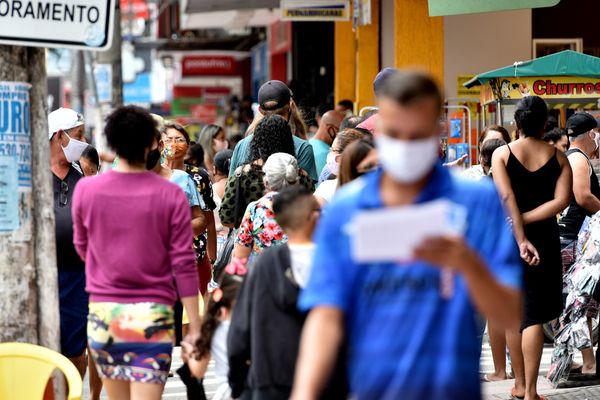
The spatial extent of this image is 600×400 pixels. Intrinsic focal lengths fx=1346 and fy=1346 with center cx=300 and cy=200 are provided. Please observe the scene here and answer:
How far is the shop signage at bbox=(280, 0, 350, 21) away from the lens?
709 inches

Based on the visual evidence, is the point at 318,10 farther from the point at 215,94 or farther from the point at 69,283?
the point at 215,94

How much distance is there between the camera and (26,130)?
6.42 metres

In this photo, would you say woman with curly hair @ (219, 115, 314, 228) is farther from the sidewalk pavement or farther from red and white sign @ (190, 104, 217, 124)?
red and white sign @ (190, 104, 217, 124)

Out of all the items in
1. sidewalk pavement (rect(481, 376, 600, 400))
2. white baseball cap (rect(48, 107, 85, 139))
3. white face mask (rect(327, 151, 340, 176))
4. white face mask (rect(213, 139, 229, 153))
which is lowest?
sidewalk pavement (rect(481, 376, 600, 400))

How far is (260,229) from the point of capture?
24.1 ft

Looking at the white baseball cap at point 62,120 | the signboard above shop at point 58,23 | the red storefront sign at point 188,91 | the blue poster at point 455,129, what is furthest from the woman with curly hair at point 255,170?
the red storefront sign at point 188,91

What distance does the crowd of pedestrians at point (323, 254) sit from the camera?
3846 millimetres

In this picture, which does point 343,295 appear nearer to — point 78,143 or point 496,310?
point 496,310

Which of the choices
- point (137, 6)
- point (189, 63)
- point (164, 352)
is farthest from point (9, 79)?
point (137, 6)

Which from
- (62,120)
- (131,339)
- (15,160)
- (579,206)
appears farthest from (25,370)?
(579,206)

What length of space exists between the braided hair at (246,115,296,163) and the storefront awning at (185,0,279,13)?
1342 cm

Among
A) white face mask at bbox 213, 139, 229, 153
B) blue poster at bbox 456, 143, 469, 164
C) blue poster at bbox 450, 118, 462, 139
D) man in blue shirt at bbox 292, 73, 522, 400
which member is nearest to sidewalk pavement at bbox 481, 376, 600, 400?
blue poster at bbox 456, 143, 469, 164

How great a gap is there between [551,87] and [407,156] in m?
8.18

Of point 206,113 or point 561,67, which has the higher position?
point 561,67
